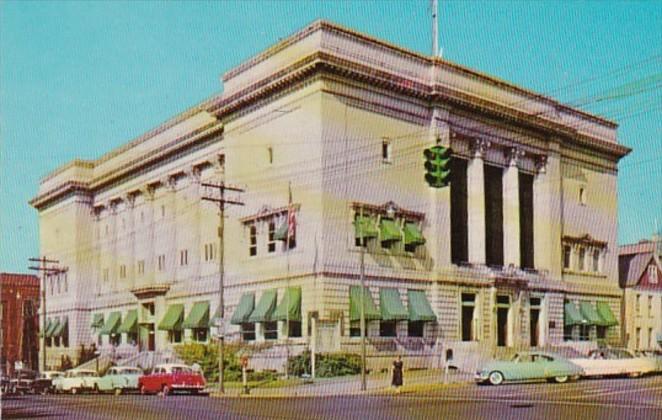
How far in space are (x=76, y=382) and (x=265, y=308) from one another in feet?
24.7

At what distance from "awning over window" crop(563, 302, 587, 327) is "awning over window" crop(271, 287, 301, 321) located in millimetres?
16554

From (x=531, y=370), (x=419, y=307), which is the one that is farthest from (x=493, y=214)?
(x=531, y=370)

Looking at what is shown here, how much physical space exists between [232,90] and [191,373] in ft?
Answer: 49.2

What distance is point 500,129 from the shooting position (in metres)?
43.6

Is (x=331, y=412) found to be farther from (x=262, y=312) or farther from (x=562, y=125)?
(x=562, y=125)

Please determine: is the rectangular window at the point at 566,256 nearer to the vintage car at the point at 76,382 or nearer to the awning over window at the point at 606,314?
the awning over window at the point at 606,314

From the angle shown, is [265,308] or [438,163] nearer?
[438,163]

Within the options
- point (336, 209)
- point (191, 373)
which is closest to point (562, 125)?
point (336, 209)

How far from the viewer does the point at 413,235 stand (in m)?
38.5

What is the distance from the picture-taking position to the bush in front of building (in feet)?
110

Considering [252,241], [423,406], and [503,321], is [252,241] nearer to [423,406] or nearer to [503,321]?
[503,321]

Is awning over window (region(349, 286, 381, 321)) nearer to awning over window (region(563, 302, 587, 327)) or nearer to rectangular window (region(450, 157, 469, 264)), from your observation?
rectangular window (region(450, 157, 469, 264))

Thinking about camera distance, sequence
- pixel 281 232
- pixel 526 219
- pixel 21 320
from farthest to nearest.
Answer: pixel 21 320 → pixel 526 219 → pixel 281 232

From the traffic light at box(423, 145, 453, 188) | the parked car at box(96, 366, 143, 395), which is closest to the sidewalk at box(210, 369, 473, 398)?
the parked car at box(96, 366, 143, 395)
